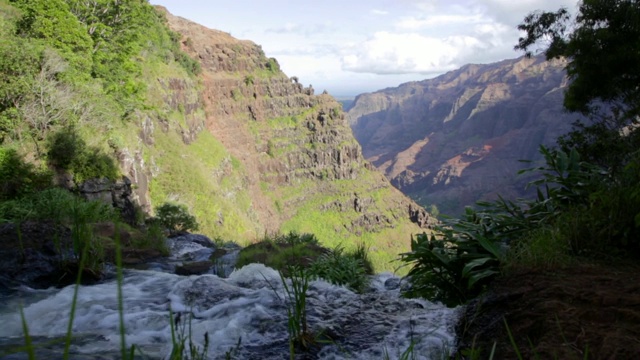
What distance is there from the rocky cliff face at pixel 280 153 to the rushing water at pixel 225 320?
215 ft

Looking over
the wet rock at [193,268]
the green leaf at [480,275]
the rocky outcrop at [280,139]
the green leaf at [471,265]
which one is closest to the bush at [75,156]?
the wet rock at [193,268]

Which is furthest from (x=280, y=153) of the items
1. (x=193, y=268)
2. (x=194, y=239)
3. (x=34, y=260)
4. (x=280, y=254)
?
(x=34, y=260)

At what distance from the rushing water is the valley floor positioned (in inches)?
22.8

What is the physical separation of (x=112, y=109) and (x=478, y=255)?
67.6ft

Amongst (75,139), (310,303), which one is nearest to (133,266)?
(310,303)

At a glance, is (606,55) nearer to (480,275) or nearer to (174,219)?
(480,275)

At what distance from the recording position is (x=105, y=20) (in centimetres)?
2591

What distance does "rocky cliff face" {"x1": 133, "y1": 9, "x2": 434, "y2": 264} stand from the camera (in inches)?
3255

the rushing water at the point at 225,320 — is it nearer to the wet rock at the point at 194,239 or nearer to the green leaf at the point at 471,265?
the green leaf at the point at 471,265

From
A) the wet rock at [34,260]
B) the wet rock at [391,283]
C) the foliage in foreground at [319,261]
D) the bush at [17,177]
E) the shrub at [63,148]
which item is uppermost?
the shrub at [63,148]

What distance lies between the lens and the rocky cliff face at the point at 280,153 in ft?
271

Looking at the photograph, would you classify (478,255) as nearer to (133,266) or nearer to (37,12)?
(133,266)

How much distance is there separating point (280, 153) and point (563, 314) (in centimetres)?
9287

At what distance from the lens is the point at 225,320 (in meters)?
5.20
